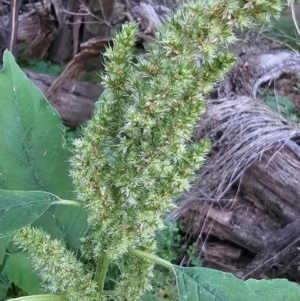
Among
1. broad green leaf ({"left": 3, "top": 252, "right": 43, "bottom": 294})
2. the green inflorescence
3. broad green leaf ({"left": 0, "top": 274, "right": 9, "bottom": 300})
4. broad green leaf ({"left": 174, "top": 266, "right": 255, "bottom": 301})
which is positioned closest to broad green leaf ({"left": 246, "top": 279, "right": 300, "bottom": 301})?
broad green leaf ({"left": 174, "top": 266, "right": 255, "bottom": 301})

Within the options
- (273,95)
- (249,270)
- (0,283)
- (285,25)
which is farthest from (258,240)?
(285,25)

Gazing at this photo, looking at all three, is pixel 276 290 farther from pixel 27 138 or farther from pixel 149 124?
pixel 27 138

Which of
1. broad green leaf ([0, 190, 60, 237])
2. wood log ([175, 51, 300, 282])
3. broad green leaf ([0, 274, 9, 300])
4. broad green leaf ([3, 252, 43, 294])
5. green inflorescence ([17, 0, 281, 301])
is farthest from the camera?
wood log ([175, 51, 300, 282])

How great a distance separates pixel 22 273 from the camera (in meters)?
1.07

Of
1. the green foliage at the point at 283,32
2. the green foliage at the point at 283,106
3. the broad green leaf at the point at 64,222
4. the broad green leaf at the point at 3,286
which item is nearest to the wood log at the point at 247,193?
the green foliage at the point at 283,106

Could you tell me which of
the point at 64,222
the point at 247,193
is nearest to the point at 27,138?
the point at 64,222

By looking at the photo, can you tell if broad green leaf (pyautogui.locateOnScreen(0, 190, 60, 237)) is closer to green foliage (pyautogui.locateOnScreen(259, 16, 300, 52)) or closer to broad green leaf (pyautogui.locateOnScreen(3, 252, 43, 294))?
broad green leaf (pyautogui.locateOnScreen(3, 252, 43, 294))

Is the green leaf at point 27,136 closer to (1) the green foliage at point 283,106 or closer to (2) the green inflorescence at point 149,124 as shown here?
(2) the green inflorescence at point 149,124

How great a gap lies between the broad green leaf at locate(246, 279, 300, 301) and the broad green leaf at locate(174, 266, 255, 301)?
0.12m

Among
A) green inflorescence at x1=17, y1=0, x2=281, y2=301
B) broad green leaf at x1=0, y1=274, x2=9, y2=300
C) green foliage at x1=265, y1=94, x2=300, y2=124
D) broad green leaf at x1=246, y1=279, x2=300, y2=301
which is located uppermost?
green inflorescence at x1=17, y1=0, x2=281, y2=301

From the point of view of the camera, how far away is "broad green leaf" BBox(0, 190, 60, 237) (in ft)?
2.09

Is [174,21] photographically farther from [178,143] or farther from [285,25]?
[285,25]

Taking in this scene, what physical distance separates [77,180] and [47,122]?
29 centimetres

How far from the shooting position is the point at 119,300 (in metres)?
0.74
